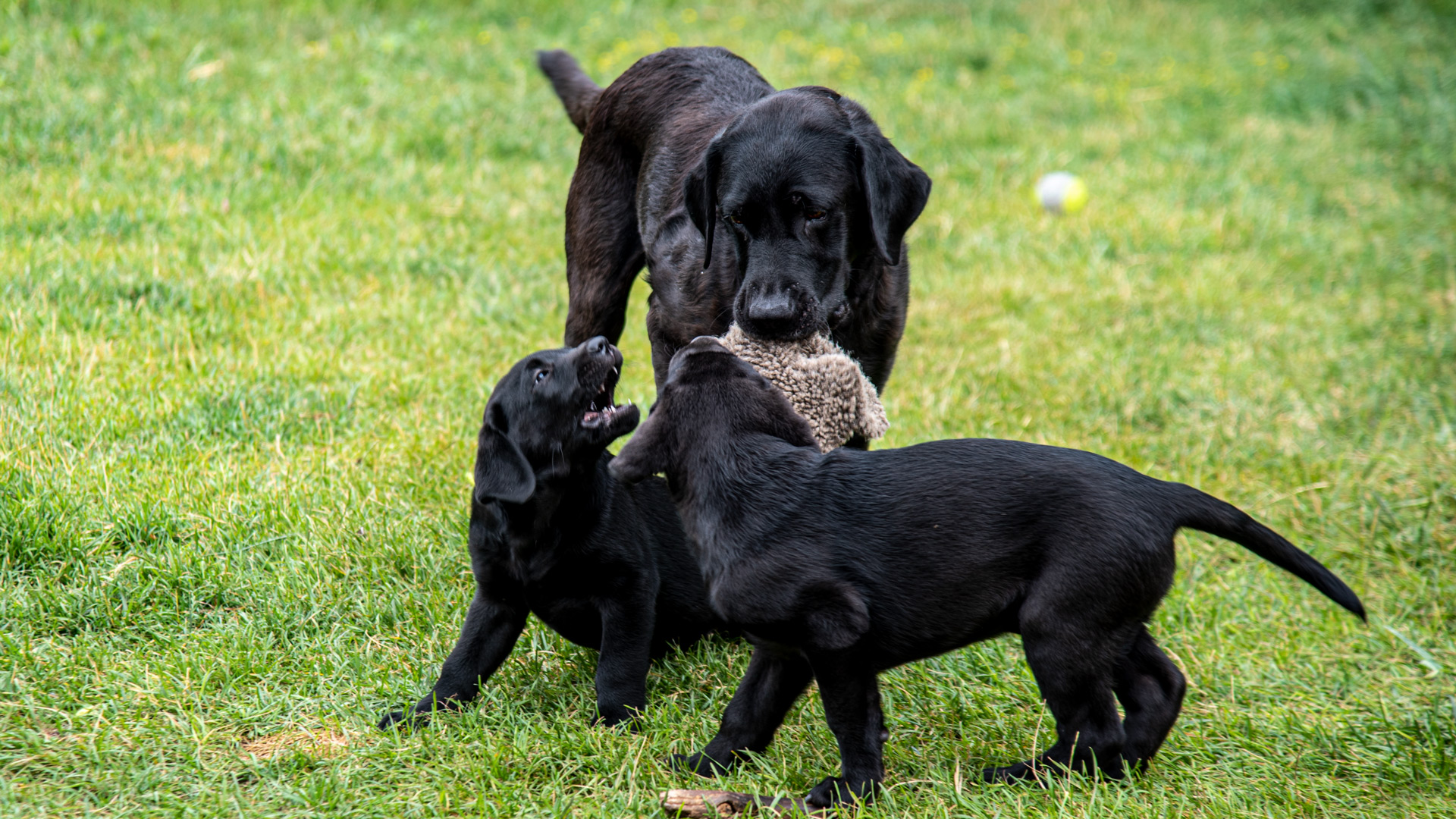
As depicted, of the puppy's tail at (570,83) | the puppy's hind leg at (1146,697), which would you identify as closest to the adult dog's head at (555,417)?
the puppy's hind leg at (1146,697)

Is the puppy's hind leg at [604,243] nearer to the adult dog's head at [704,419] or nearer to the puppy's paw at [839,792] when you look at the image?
the adult dog's head at [704,419]

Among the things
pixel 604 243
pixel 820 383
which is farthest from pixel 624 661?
pixel 604 243

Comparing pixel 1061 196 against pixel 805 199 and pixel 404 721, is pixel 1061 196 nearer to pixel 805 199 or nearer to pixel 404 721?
pixel 805 199

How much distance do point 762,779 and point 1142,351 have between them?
4066mm

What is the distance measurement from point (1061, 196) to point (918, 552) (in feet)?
19.9

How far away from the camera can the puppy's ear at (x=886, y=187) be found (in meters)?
3.62

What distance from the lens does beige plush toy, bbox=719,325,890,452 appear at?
3230 millimetres

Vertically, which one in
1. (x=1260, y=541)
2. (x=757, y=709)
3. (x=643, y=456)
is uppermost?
(x=643, y=456)

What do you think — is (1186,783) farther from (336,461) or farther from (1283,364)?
(1283,364)

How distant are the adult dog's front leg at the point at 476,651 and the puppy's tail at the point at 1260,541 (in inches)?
67.5

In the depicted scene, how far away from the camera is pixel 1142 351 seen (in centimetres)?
632

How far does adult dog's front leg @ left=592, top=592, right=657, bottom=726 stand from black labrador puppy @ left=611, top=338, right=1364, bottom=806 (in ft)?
1.28

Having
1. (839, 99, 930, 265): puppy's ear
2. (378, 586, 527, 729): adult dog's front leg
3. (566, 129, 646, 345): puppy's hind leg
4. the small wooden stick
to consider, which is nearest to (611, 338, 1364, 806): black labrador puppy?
the small wooden stick

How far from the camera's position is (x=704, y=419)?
9.53 ft
